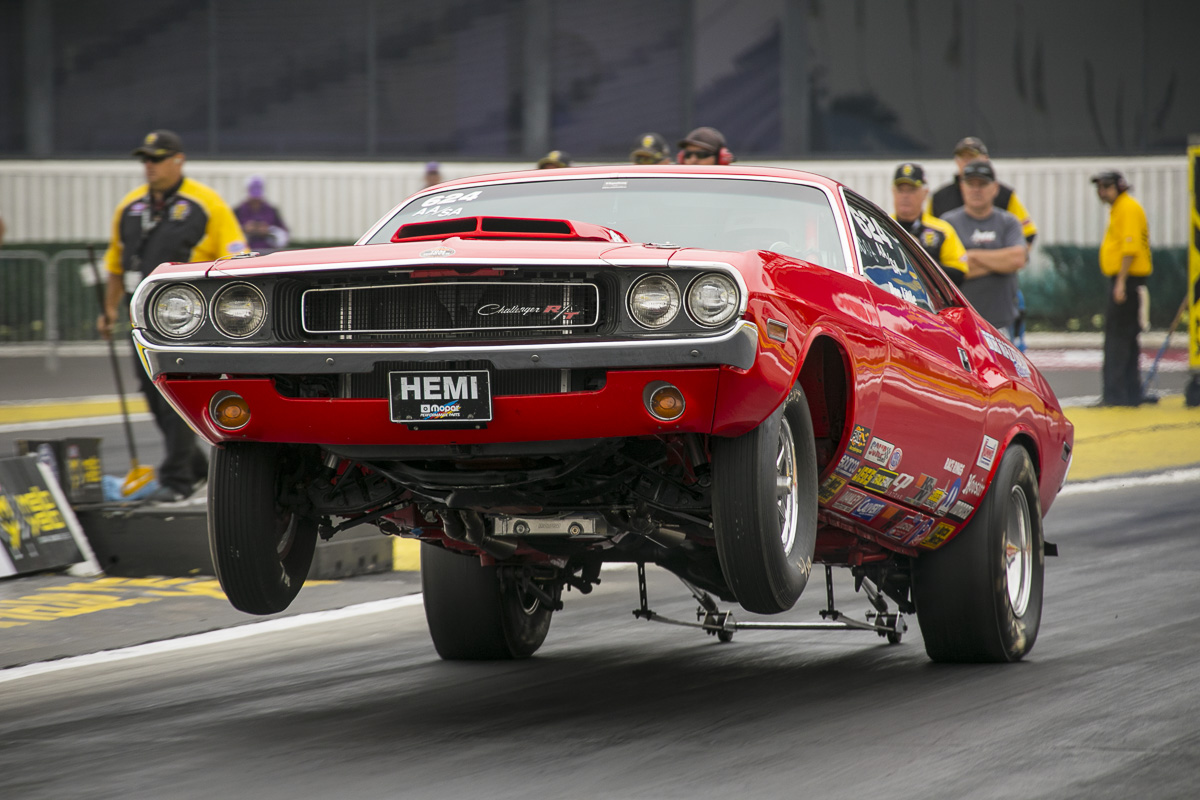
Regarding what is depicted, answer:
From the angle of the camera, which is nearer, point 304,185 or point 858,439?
point 858,439

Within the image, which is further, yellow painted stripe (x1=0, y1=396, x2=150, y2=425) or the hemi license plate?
yellow painted stripe (x1=0, y1=396, x2=150, y2=425)

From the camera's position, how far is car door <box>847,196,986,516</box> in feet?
17.4

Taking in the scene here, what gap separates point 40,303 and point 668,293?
57.7 feet

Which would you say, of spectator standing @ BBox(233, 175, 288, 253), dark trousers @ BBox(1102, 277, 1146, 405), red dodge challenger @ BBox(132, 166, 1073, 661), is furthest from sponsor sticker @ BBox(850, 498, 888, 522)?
spectator standing @ BBox(233, 175, 288, 253)

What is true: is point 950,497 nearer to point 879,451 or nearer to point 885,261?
point 879,451

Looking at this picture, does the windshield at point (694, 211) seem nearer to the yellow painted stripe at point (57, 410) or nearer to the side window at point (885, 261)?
the side window at point (885, 261)

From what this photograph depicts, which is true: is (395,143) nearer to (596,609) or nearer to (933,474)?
(596,609)

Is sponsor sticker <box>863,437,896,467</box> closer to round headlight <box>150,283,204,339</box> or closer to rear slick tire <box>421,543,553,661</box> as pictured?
rear slick tire <box>421,543,553,661</box>

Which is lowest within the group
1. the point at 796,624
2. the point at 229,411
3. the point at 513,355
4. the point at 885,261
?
the point at 796,624

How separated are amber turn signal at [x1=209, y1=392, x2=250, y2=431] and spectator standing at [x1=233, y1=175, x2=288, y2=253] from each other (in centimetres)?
1278

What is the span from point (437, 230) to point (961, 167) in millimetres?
7594

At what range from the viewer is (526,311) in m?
4.55

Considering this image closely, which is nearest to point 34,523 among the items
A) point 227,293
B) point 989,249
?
point 227,293

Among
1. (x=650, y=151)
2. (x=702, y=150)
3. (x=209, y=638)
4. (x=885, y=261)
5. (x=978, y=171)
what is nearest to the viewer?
(x=885, y=261)
